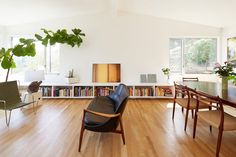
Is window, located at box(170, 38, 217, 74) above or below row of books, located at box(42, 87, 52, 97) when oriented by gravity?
above

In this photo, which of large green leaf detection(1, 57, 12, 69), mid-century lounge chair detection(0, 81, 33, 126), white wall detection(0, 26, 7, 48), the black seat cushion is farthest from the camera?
white wall detection(0, 26, 7, 48)

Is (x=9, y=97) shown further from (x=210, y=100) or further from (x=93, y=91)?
(x=210, y=100)

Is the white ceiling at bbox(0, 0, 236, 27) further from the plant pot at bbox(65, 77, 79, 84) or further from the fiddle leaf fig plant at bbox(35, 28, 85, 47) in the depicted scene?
the plant pot at bbox(65, 77, 79, 84)

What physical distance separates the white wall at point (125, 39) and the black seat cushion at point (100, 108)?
2.63 metres

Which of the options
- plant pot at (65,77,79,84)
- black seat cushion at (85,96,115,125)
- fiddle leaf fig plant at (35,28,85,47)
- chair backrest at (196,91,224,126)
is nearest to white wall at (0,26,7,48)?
fiddle leaf fig plant at (35,28,85,47)

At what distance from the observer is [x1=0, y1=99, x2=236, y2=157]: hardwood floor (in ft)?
8.83

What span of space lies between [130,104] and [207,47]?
3326 mm

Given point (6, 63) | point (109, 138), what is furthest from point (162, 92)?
point (6, 63)

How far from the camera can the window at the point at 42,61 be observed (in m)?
6.78

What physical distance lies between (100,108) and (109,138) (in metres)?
0.58

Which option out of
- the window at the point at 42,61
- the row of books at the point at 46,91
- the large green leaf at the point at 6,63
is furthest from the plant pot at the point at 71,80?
the large green leaf at the point at 6,63

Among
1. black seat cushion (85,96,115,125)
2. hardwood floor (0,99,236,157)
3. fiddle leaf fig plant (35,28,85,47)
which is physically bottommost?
hardwood floor (0,99,236,157)

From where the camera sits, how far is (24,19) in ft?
20.6

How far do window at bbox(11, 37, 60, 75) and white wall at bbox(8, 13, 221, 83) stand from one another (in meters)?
0.31
